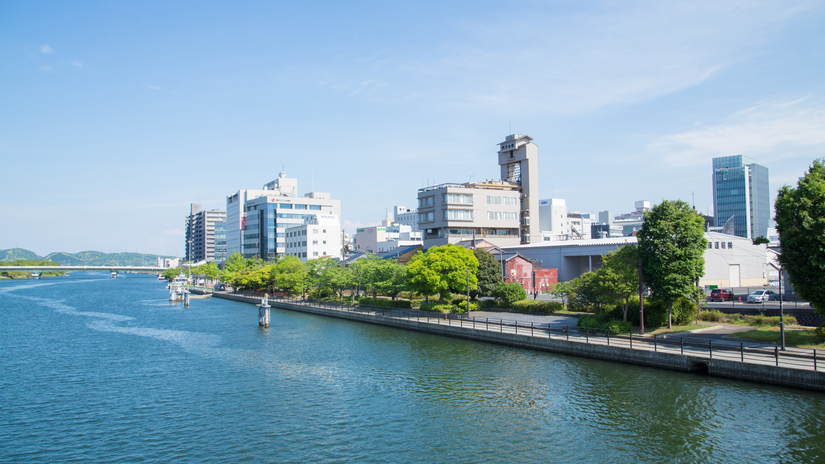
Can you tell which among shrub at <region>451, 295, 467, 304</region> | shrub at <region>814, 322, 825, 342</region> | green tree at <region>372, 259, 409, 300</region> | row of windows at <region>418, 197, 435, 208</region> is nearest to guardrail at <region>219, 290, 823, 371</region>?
shrub at <region>814, 322, 825, 342</region>

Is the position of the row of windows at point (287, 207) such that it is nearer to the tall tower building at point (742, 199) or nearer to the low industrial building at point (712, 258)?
the low industrial building at point (712, 258)

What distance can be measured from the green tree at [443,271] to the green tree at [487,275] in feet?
7.59

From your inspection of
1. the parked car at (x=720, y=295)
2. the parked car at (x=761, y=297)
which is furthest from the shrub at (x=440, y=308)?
the parked car at (x=761, y=297)

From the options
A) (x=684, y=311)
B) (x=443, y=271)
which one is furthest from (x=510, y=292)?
(x=684, y=311)

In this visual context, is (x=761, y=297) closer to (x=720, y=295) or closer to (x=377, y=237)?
(x=720, y=295)

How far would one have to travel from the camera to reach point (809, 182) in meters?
31.3

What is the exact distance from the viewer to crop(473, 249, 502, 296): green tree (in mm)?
61156

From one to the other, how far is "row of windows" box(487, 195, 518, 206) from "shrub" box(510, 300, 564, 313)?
41.8 meters

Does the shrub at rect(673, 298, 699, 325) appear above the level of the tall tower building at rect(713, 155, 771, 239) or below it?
below

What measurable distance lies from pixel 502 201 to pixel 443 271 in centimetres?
4517

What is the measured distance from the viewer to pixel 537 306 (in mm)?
55344

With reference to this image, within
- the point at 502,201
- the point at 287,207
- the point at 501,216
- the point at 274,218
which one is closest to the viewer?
the point at 501,216

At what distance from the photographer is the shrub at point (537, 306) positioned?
54156 mm

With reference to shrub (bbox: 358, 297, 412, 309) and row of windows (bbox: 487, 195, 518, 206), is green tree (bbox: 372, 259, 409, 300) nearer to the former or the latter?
shrub (bbox: 358, 297, 412, 309)
